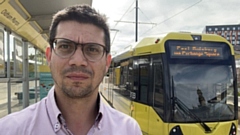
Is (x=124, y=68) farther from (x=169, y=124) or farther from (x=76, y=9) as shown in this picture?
(x=76, y=9)

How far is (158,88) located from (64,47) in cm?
452

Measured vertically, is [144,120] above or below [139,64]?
Result: below

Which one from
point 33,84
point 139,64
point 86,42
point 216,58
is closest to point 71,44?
point 86,42

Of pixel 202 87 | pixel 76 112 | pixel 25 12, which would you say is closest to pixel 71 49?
pixel 76 112

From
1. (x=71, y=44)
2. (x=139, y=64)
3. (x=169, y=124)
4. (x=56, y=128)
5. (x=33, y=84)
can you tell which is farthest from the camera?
(x=33, y=84)

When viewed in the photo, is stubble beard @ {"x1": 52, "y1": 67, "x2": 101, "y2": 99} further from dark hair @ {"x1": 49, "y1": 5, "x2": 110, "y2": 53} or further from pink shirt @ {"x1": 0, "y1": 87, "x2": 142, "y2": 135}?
dark hair @ {"x1": 49, "y1": 5, "x2": 110, "y2": 53}

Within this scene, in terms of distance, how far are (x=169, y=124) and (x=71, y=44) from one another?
4.42 meters

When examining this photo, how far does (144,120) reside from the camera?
640 cm

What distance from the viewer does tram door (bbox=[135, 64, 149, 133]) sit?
637cm

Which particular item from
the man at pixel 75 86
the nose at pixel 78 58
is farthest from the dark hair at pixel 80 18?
the nose at pixel 78 58

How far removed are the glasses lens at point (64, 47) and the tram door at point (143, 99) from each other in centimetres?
497

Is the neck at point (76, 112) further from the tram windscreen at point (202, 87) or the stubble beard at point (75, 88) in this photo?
the tram windscreen at point (202, 87)

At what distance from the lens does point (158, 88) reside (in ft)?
19.2

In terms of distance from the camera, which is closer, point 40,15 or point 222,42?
point 222,42
